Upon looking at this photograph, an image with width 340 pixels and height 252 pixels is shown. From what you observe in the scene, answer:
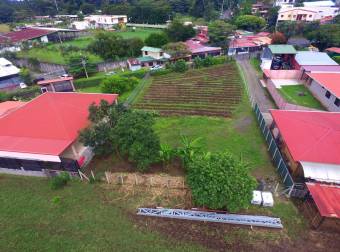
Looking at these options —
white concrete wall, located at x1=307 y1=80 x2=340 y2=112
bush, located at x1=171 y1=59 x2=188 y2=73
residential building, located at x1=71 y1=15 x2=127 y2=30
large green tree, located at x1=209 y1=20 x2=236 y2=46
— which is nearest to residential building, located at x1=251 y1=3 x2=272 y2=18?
large green tree, located at x1=209 y1=20 x2=236 y2=46

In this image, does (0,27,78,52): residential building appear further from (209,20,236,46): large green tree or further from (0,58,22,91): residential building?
(209,20,236,46): large green tree

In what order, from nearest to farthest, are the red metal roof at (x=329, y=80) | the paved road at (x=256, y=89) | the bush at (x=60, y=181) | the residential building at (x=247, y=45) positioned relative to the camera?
the bush at (x=60, y=181) → the red metal roof at (x=329, y=80) → the paved road at (x=256, y=89) → the residential building at (x=247, y=45)

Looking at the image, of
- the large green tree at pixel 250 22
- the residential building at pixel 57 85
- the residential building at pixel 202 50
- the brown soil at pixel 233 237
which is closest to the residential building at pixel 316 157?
the brown soil at pixel 233 237

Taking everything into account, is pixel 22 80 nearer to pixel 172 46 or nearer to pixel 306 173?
pixel 172 46

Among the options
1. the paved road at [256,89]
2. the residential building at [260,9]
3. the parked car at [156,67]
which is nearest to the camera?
the paved road at [256,89]

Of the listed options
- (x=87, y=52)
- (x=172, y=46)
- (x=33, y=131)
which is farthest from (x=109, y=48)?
(x=33, y=131)

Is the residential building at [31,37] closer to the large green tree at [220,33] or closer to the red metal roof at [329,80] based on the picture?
the large green tree at [220,33]

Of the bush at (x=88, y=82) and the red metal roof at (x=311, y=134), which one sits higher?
the red metal roof at (x=311, y=134)

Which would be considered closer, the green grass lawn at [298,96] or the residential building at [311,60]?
the green grass lawn at [298,96]
